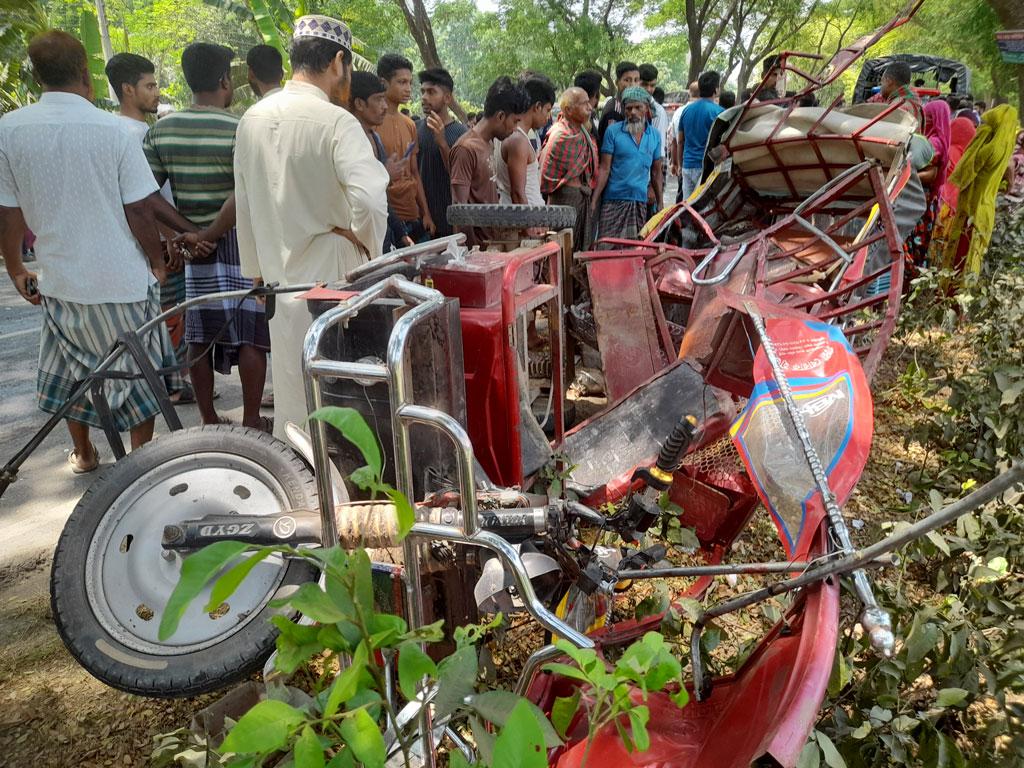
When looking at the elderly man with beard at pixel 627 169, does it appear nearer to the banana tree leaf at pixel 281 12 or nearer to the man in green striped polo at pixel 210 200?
the man in green striped polo at pixel 210 200

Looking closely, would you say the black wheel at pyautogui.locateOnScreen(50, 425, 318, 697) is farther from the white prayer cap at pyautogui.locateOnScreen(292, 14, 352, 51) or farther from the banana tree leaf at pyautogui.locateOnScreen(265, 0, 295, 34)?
the banana tree leaf at pyautogui.locateOnScreen(265, 0, 295, 34)

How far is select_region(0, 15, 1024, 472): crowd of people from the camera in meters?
2.86

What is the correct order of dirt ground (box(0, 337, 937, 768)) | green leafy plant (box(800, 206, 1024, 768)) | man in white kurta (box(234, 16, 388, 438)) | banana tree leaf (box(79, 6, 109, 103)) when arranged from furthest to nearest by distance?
banana tree leaf (box(79, 6, 109, 103)) → man in white kurta (box(234, 16, 388, 438)) → dirt ground (box(0, 337, 937, 768)) → green leafy plant (box(800, 206, 1024, 768))

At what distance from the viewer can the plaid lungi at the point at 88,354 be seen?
3078mm

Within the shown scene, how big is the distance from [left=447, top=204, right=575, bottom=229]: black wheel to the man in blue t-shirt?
206 inches

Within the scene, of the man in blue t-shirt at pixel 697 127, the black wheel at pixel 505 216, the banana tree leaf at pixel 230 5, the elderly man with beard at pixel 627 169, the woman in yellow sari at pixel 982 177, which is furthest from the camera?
the banana tree leaf at pixel 230 5

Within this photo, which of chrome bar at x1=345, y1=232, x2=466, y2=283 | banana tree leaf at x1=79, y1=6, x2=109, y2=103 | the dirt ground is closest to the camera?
the dirt ground

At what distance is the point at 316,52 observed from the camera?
9.53 ft

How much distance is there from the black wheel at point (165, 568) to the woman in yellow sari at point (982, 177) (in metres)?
5.57

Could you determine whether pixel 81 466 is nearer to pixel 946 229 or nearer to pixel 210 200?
pixel 210 200

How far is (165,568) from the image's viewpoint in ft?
6.00

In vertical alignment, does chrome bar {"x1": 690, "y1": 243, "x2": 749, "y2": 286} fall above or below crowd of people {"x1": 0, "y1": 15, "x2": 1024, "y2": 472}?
below

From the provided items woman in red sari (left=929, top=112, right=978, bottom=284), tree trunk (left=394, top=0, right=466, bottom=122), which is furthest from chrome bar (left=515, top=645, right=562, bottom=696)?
tree trunk (left=394, top=0, right=466, bottom=122)

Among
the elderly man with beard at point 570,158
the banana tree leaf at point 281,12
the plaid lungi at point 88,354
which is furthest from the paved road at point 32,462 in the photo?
the banana tree leaf at point 281,12
